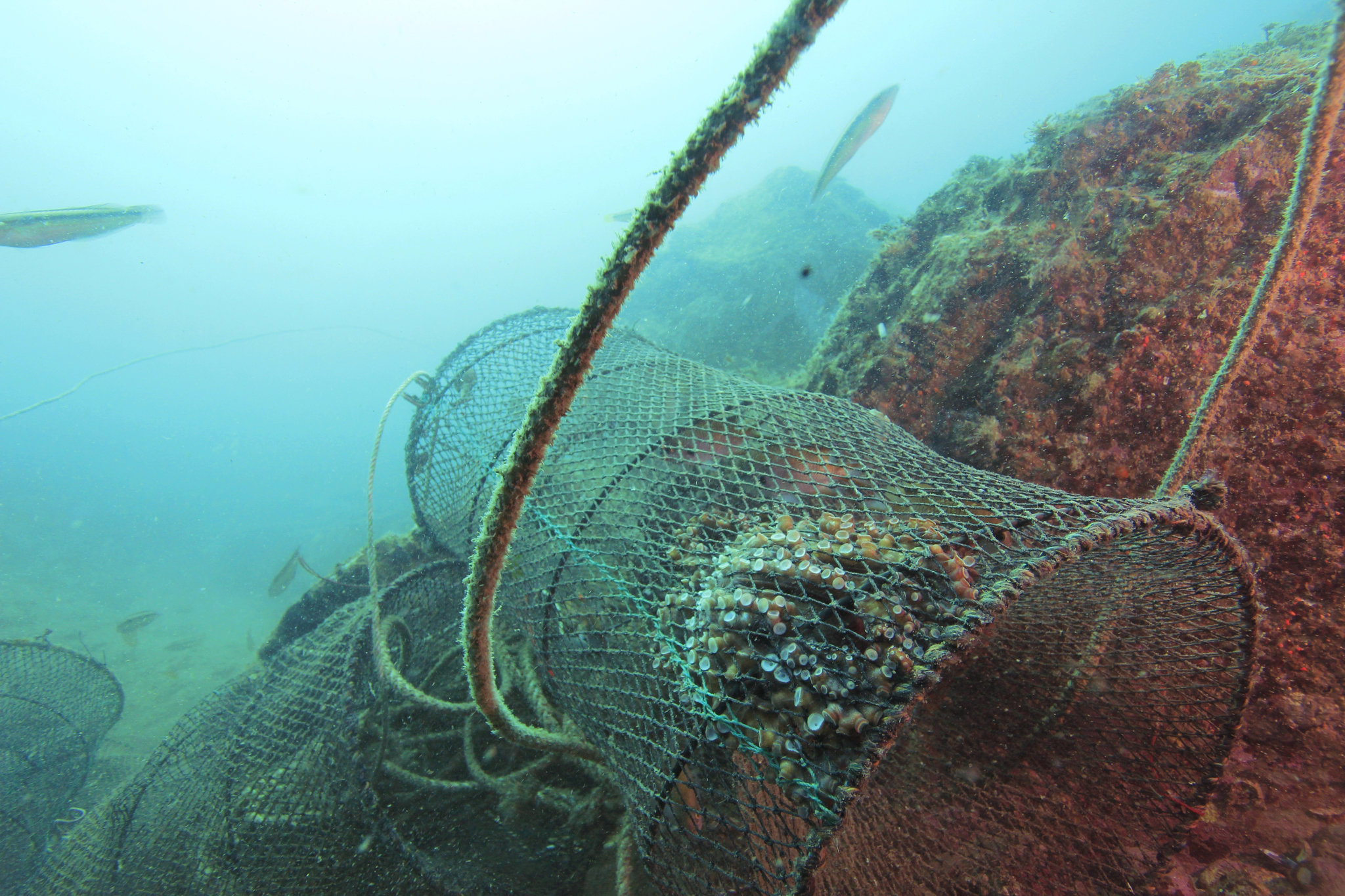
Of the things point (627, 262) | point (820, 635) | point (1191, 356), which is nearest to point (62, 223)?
point (627, 262)

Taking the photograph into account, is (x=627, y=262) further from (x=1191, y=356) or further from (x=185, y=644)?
(x=185, y=644)

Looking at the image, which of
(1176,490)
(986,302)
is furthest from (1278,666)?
(986,302)

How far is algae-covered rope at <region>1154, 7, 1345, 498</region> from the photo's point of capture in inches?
53.7

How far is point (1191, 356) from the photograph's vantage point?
288cm

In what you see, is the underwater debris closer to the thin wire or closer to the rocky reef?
the rocky reef

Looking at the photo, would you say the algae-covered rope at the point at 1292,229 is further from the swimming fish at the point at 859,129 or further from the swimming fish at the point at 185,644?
the swimming fish at the point at 185,644

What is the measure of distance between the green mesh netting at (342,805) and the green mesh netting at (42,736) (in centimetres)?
249

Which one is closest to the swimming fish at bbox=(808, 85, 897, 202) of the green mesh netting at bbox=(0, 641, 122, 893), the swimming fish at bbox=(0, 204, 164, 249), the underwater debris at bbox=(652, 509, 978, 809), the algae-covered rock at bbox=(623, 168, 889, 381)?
the algae-covered rock at bbox=(623, 168, 889, 381)

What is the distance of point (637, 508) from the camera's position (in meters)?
2.46

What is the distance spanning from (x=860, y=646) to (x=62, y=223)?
889cm

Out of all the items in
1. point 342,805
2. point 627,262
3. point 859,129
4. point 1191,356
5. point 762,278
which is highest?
point 859,129

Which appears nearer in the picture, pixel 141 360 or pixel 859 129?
pixel 859 129

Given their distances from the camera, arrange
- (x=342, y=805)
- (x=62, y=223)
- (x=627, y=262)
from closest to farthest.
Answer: (x=627, y=262) → (x=342, y=805) → (x=62, y=223)

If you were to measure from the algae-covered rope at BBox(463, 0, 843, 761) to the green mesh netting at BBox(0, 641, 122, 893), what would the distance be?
20.4 ft
